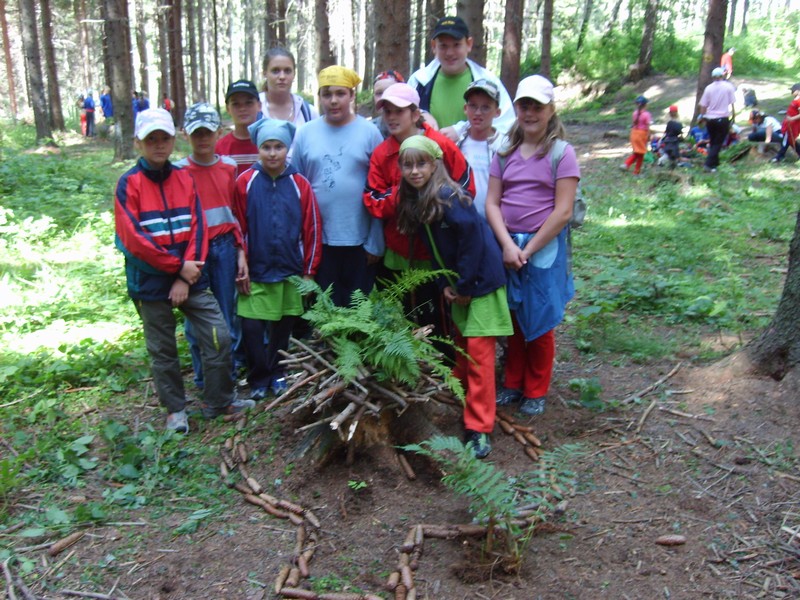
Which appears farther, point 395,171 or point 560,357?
point 560,357

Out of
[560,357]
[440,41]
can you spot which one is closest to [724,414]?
[560,357]

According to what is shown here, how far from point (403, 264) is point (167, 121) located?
1.90m

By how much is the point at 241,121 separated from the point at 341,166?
953mm

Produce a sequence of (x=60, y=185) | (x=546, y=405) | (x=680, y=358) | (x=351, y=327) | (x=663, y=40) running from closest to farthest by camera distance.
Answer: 1. (x=351, y=327)
2. (x=546, y=405)
3. (x=680, y=358)
4. (x=60, y=185)
5. (x=663, y=40)

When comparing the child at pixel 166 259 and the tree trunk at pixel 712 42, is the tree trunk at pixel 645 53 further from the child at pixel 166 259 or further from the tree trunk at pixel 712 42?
the child at pixel 166 259

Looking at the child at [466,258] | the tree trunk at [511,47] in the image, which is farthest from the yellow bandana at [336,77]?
the tree trunk at [511,47]

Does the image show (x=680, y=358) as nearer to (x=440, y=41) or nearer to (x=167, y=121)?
(x=440, y=41)

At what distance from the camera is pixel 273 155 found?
15.7ft

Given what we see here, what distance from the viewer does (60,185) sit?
1289 cm

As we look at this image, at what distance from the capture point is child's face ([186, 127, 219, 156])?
188 inches

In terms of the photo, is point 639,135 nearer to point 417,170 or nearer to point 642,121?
point 642,121

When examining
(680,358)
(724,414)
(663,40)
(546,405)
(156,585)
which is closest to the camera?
(156,585)

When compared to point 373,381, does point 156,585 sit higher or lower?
lower

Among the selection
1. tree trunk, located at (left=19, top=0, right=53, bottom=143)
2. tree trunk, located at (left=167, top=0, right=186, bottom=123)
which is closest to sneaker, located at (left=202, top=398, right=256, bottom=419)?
tree trunk, located at (left=19, top=0, right=53, bottom=143)
